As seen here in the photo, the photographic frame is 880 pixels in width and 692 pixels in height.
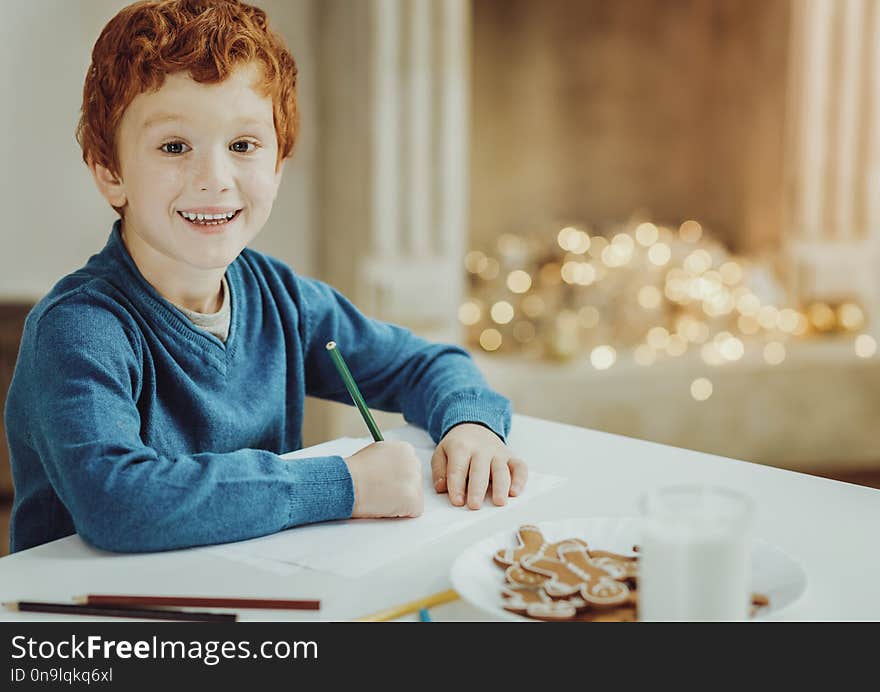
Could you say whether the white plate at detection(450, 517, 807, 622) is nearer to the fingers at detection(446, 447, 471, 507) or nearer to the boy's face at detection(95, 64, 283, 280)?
the fingers at detection(446, 447, 471, 507)

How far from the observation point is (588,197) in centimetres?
323

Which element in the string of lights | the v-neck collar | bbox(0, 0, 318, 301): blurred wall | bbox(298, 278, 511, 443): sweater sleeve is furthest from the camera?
the string of lights

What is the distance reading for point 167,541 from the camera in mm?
838

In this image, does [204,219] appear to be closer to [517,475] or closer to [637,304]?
[517,475]

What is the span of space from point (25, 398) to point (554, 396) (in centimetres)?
186

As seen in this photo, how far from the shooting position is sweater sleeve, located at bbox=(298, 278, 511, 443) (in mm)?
1266

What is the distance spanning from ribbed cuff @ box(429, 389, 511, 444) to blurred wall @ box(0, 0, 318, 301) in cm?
157

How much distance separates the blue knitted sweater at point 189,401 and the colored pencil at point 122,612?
0.39ft

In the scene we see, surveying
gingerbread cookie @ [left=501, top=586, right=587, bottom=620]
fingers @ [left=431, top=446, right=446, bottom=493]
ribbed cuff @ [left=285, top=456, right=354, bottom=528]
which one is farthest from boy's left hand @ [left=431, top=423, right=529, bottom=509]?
gingerbread cookie @ [left=501, top=586, right=587, bottom=620]

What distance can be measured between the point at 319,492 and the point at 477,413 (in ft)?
0.92

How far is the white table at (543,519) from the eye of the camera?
2.47 feet

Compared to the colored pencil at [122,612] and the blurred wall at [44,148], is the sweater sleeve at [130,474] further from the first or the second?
the blurred wall at [44,148]

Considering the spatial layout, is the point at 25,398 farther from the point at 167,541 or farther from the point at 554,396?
the point at 554,396

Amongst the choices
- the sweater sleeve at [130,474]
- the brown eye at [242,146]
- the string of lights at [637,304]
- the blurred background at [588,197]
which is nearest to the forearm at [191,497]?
the sweater sleeve at [130,474]
